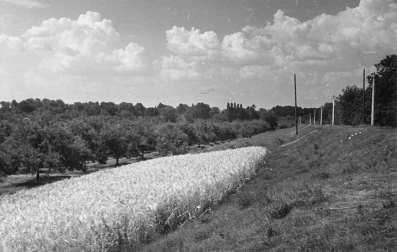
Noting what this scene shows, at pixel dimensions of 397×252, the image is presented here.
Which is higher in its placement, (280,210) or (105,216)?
(280,210)

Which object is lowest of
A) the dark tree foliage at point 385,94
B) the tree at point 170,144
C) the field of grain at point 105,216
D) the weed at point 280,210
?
the tree at point 170,144

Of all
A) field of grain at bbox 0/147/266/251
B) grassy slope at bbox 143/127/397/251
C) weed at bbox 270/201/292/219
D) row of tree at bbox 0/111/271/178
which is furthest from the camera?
row of tree at bbox 0/111/271/178

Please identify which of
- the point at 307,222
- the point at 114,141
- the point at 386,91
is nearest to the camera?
the point at 307,222

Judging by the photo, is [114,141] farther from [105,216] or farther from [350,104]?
[105,216]

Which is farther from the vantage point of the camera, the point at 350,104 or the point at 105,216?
the point at 350,104

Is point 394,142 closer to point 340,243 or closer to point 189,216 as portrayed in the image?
point 189,216

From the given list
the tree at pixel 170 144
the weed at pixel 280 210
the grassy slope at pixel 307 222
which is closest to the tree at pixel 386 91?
the tree at pixel 170 144

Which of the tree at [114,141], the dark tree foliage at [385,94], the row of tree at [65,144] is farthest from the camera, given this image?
the tree at [114,141]

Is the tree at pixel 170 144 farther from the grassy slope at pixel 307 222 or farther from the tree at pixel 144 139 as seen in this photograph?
the grassy slope at pixel 307 222

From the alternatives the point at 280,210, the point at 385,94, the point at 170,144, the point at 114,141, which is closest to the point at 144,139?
the point at 170,144

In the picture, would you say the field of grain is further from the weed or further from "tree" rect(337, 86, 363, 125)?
"tree" rect(337, 86, 363, 125)

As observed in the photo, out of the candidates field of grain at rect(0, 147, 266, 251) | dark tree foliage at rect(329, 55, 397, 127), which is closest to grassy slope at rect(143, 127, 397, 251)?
field of grain at rect(0, 147, 266, 251)

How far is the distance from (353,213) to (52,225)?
28.2 feet

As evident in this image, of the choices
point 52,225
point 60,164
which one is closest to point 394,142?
point 52,225
